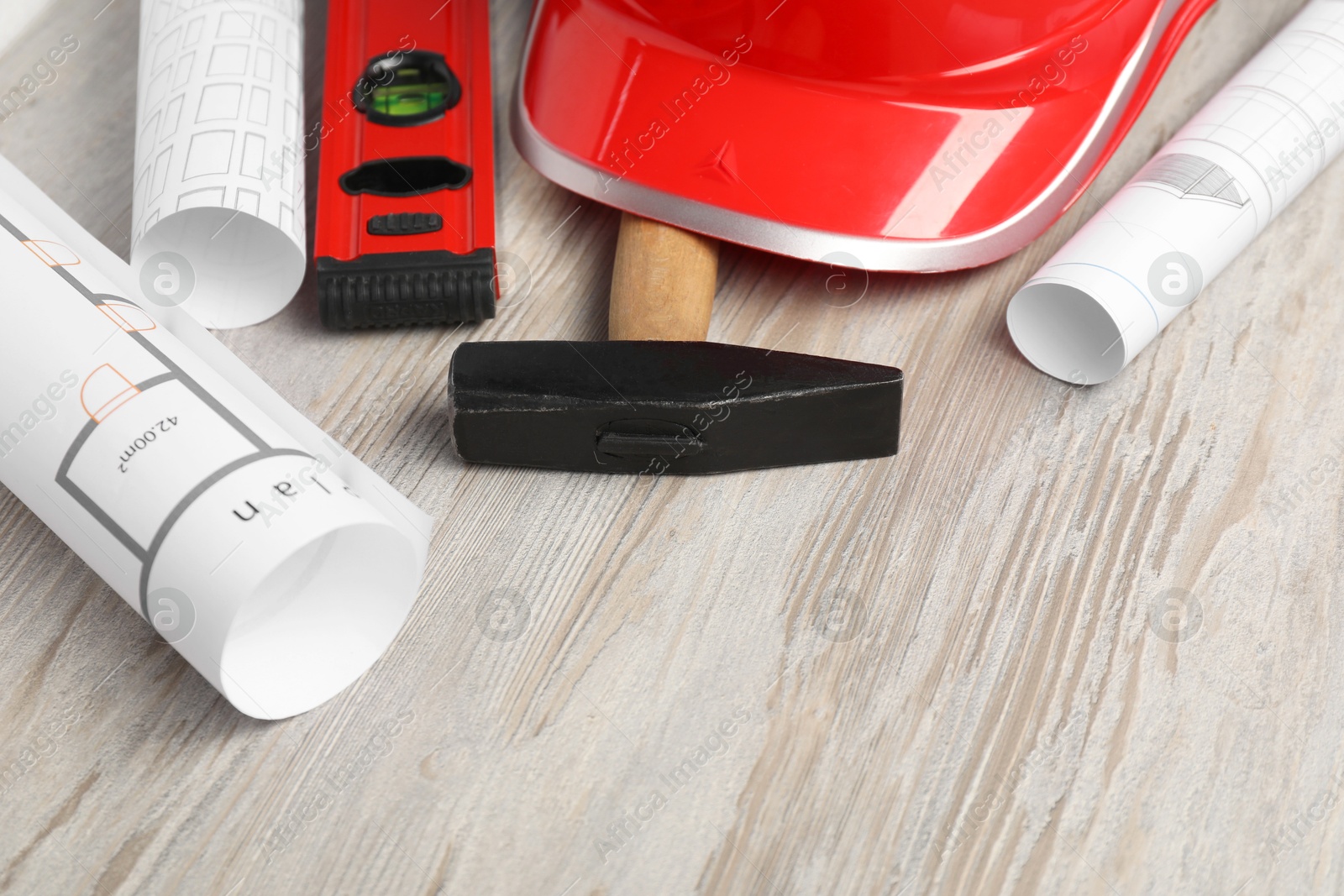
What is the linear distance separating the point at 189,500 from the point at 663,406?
260 mm

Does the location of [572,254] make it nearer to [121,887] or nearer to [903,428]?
[903,428]

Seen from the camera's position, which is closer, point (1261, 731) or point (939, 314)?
point (1261, 731)

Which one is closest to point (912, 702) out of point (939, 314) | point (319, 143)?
point (939, 314)

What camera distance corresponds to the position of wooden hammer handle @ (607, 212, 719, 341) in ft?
2.42

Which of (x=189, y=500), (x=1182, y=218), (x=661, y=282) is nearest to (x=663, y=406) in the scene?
(x=661, y=282)

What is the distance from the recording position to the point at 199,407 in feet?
1.94

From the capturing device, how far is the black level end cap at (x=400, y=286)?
745 mm

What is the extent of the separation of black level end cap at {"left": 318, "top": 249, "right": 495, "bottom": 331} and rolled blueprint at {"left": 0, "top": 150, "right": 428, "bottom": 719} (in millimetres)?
122

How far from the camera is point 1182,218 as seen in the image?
2.53 feet

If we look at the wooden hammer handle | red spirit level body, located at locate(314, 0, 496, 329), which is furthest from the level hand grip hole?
the wooden hammer handle

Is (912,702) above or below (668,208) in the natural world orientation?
below

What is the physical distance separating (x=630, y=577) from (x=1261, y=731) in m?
0.37

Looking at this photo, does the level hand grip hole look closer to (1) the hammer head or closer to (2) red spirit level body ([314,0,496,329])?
(2) red spirit level body ([314,0,496,329])

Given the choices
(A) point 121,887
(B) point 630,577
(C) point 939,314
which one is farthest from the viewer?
(C) point 939,314
